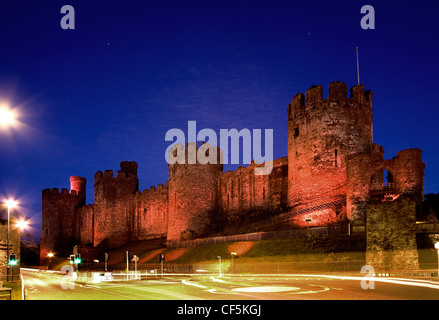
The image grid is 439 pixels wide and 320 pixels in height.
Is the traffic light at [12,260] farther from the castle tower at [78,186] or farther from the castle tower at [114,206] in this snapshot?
the castle tower at [78,186]

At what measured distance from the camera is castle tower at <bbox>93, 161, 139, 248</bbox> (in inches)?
2662

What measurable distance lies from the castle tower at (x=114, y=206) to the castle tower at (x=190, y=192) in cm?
1389

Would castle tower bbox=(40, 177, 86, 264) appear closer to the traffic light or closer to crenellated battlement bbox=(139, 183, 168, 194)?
crenellated battlement bbox=(139, 183, 168, 194)

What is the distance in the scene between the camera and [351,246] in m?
33.0

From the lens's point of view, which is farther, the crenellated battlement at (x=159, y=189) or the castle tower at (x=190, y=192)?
the crenellated battlement at (x=159, y=189)

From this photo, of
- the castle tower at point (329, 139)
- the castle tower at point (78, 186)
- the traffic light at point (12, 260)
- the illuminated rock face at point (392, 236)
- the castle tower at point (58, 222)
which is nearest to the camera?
the traffic light at point (12, 260)

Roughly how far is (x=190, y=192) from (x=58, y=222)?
3090 centimetres

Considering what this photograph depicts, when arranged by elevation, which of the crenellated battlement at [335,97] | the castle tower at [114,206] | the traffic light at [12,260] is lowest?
the traffic light at [12,260]

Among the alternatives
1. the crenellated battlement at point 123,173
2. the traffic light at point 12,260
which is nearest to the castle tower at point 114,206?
the crenellated battlement at point 123,173

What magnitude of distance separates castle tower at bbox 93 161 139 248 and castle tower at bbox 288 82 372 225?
2988cm

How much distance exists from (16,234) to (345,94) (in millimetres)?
28012

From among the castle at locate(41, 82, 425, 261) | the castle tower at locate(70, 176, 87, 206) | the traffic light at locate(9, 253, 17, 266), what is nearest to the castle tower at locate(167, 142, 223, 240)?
the castle at locate(41, 82, 425, 261)

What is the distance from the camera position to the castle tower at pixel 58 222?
7575 cm
